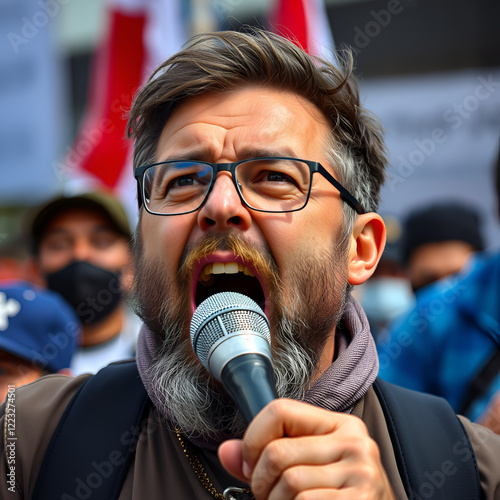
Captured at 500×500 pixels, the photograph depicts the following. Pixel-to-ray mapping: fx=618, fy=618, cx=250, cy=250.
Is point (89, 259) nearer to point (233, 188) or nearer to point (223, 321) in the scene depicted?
point (233, 188)

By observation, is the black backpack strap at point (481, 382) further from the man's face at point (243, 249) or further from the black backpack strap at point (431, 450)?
the man's face at point (243, 249)

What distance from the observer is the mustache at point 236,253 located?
175 cm

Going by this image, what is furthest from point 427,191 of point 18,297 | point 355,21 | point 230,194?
point 230,194

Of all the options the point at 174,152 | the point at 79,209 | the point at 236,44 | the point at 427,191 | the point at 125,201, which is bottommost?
the point at 427,191

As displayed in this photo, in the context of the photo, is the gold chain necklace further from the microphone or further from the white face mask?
the white face mask

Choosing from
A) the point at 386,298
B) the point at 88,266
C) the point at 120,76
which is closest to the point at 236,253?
the point at 88,266

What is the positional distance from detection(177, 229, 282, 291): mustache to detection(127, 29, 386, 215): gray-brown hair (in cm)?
41

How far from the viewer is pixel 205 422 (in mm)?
1753

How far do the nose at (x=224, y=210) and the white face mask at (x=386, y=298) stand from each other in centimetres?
520

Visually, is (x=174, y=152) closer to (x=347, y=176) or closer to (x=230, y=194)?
(x=230, y=194)

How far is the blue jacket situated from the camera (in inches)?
109

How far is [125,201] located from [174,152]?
3596 millimetres

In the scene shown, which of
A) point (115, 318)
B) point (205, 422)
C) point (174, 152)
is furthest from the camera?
point (115, 318)

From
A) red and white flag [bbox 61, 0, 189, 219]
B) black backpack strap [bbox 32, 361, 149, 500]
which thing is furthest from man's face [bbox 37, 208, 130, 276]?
black backpack strap [bbox 32, 361, 149, 500]
